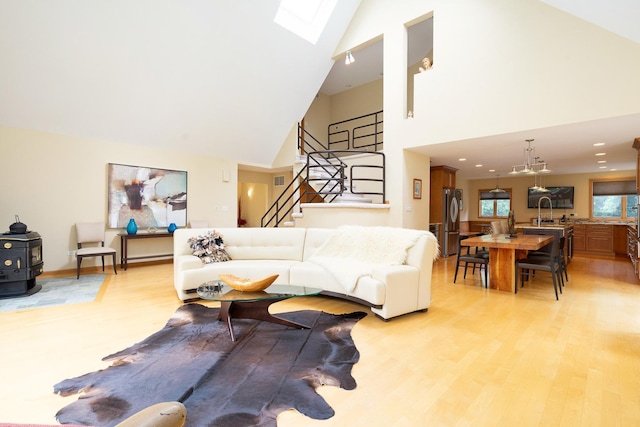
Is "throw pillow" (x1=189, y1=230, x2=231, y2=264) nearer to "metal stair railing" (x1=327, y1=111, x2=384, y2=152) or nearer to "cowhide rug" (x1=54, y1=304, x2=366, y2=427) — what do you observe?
"cowhide rug" (x1=54, y1=304, x2=366, y2=427)

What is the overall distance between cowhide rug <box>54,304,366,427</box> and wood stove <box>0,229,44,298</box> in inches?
102

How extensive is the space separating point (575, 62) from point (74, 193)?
312 inches

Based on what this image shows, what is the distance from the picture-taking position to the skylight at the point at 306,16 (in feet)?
19.2

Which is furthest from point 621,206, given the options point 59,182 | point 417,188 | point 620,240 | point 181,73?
point 59,182

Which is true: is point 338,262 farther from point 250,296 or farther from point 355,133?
point 355,133

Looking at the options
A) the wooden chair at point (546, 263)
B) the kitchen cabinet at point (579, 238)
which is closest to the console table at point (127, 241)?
the wooden chair at point (546, 263)

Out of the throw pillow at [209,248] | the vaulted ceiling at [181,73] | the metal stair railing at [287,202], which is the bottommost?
the throw pillow at [209,248]

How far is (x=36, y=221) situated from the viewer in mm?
5242

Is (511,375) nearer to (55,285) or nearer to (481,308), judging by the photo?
(481,308)

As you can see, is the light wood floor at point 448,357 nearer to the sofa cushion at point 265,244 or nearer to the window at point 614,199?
the sofa cushion at point 265,244

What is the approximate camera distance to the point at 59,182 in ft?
17.9

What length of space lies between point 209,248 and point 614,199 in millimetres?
10613

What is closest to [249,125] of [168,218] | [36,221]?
[168,218]

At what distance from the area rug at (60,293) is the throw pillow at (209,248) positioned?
1.37 metres
